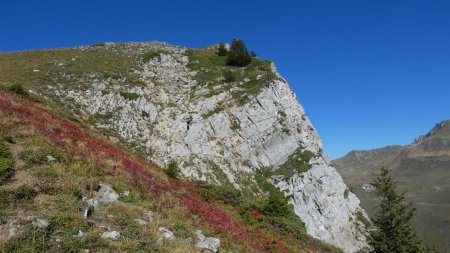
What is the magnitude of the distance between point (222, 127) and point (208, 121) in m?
2.23

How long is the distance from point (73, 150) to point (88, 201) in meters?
4.84

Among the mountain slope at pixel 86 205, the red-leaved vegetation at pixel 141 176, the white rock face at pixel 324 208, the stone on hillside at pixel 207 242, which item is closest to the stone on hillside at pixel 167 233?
the mountain slope at pixel 86 205

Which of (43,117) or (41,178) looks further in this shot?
(43,117)

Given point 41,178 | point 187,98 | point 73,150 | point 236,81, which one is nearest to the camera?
point 41,178

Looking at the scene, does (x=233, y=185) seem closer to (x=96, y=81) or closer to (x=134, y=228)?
(x=96, y=81)

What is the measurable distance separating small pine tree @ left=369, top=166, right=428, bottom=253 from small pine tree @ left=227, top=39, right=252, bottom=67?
34.5 m

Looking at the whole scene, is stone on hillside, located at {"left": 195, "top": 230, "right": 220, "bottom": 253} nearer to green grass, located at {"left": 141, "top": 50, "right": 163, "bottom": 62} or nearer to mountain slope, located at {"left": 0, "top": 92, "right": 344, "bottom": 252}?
mountain slope, located at {"left": 0, "top": 92, "right": 344, "bottom": 252}

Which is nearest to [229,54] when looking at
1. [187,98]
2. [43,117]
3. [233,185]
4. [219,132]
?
[187,98]

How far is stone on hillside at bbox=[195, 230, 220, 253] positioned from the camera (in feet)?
40.5

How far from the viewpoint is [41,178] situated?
1217 cm

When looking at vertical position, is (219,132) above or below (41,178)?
above

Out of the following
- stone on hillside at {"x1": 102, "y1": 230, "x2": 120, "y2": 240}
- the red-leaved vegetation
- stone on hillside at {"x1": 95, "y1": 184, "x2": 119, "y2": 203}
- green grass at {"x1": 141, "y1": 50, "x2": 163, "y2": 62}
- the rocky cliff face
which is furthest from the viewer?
green grass at {"x1": 141, "y1": 50, "x2": 163, "y2": 62}

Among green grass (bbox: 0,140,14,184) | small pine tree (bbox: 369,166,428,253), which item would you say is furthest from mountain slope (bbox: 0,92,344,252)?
small pine tree (bbox: 369,166,428,253)

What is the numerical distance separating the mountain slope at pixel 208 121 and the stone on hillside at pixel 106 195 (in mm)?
22763
